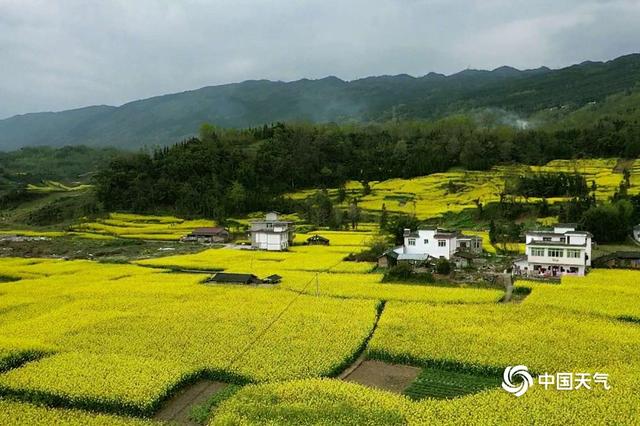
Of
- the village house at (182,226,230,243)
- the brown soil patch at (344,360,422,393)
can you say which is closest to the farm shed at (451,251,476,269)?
the brown soil patch at (344,360,422,393)

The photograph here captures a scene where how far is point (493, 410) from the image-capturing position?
14656 mm

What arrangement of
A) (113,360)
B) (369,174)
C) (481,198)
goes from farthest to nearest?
(369,174)
(481,198)
(113,360)

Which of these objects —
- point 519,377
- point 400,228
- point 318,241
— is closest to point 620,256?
point 400,228

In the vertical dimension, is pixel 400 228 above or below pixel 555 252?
above

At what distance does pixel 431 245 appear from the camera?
3834cm

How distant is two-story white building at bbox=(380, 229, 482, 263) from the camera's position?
37.5 metres

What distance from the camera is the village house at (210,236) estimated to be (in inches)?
2111

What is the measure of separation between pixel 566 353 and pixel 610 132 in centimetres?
8035

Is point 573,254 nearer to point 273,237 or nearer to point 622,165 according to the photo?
point 273,237

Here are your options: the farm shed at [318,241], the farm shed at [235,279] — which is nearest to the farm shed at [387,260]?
the farm shed at [235,279]

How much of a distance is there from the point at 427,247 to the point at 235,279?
14.6 m

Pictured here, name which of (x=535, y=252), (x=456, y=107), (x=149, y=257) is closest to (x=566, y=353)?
(x=535, y=252)

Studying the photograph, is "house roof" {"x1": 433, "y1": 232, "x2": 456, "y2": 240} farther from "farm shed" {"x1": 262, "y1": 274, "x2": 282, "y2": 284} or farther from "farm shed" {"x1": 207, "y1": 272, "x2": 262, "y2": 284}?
"farm shed" {"x1": 207, "y1": 272, "x2": 262, "y2": 284}

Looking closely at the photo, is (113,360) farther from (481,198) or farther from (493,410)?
(481,198)
